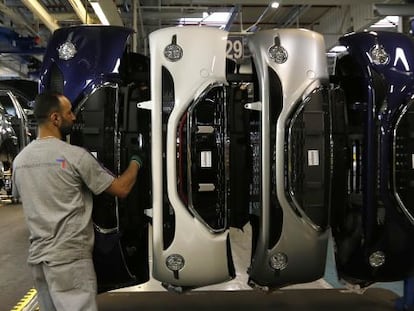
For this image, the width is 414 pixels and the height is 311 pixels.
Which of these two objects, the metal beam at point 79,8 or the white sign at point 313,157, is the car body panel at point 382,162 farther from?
the metal beam at point 79,8

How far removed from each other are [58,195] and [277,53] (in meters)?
1.33

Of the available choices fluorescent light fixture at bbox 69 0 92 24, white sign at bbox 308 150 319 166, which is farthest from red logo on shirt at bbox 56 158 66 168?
fluorescent light fixture at bbox 69 0 92 24

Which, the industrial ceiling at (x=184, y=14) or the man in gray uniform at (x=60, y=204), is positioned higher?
the industrial ceiling at (x=184, y=14)

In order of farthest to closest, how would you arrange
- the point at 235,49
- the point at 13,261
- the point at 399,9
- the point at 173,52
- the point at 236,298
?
the point at 13,261
the point at 399,9
the point at 236,298
the point at 235,49
the point at 173,52

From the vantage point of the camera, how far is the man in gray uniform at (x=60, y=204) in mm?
2398

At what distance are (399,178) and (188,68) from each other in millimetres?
1269

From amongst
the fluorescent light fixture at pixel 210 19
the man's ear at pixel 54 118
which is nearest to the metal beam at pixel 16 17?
the fluorescent light fixture at pixel 210 19

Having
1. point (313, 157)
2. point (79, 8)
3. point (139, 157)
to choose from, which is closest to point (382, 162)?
point (313, 157)

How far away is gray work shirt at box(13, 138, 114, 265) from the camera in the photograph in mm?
2396

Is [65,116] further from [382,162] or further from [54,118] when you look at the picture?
[382,162]

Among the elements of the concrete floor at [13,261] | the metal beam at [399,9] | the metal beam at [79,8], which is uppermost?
the metal beam at [79,8]

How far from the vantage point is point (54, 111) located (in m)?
2.44

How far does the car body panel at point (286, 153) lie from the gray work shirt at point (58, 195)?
851 millimetres

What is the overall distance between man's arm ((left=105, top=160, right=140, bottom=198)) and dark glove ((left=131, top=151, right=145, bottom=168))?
0.23 feet
